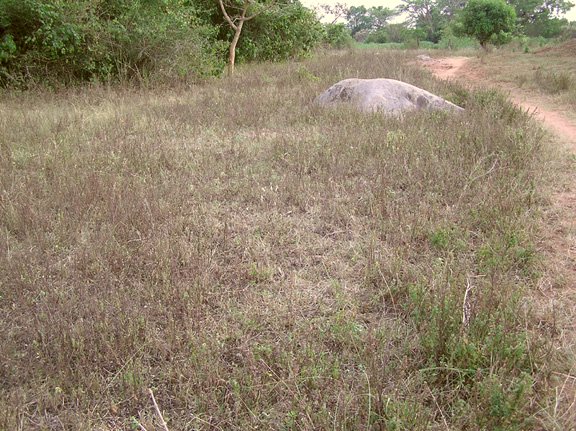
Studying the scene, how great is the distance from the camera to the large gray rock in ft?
29.2

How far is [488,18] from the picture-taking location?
101 ft

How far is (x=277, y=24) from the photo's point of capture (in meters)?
18.1

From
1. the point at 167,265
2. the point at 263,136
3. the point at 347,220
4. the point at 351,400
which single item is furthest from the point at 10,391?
the point at 263,136

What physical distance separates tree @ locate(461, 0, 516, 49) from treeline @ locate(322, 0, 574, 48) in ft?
4.21

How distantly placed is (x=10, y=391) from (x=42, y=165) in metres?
3.82

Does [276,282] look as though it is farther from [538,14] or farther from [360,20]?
[360,20]

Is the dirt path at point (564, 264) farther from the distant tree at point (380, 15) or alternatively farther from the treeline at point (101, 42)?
the distant tree at point (380, 15)

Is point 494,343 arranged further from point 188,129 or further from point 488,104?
point 488,104

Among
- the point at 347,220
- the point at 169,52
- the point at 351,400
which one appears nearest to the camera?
the point at 351,400

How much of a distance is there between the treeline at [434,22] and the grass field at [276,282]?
13686 mm

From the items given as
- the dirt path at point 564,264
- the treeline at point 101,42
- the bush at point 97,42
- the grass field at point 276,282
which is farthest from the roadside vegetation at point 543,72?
the bush at point 97,42

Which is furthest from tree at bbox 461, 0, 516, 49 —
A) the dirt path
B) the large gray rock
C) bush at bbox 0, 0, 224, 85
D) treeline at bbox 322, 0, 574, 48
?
the dirt path

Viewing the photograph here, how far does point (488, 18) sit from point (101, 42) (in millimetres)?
27223

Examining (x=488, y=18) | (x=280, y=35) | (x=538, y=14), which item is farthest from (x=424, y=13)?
(x=280, y=35)
